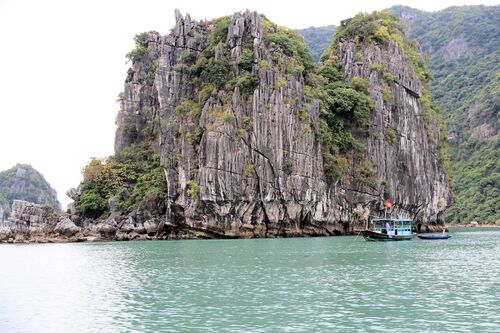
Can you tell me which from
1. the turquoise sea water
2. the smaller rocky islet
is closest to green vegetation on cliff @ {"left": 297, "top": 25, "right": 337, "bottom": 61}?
the smaller rocky islet

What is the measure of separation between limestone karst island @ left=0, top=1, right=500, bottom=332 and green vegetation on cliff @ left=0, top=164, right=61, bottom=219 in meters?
59.7

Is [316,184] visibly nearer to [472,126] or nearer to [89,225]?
[89,225]

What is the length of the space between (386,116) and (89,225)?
33.3 metres

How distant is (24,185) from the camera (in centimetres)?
12000

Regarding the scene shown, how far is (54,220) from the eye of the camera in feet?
195

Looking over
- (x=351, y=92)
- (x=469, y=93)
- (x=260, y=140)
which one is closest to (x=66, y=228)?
(x=260, y=140)

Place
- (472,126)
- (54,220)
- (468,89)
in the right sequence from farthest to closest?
(468,89)
(472,126)
(54,220)

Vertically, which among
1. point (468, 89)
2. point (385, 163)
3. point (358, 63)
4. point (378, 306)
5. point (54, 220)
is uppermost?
point (468, 89)

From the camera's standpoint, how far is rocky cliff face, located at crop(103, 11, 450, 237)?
5378cm

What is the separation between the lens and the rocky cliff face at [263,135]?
53.8 m

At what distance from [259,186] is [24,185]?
8153cm

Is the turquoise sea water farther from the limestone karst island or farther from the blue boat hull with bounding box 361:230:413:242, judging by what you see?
the blue boat hull with bounding box 361:230:413:242

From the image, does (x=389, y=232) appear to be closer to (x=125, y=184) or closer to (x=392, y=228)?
(x=392, y=228)

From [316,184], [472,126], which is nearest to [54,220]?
[316,184]
